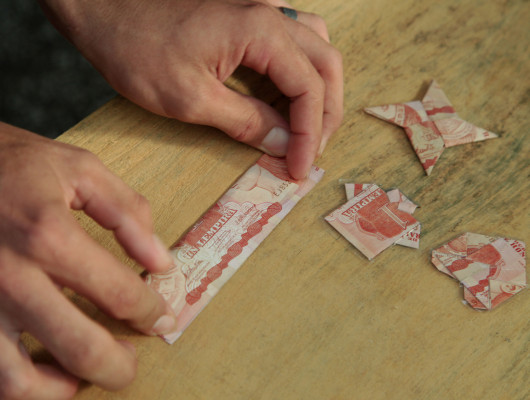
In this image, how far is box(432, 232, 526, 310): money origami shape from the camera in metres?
0.74

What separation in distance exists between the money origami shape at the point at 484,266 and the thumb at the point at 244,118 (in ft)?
1.00

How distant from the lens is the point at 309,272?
0.74m

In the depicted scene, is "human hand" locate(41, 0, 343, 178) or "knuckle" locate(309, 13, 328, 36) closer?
"human hand" locate(41, 0, 343, 178)

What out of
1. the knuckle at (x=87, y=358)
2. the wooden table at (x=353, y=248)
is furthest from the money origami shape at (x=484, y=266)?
the knuckle at (x=87, y=358)

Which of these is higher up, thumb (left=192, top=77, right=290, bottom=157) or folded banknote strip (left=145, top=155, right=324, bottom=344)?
thumb (left=192, top=77, right=290, bottom=157)

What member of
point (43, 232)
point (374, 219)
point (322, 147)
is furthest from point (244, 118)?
point (43, 232)

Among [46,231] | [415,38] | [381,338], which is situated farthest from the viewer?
[415,38]

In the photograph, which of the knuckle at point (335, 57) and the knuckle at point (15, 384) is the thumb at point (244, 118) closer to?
the knuckle at point (335, 57)

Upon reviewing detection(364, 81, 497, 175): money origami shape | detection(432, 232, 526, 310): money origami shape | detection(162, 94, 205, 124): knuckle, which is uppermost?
detection(162, 94, 205, 124): knuckle

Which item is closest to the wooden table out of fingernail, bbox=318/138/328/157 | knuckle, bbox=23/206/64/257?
fingernail, bbox=318/138/328/157

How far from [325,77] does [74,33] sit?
414mm

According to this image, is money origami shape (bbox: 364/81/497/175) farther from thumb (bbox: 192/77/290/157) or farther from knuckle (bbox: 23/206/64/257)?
knuckle (bbox: 23/206/64/257)

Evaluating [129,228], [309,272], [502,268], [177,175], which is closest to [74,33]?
[177,175]

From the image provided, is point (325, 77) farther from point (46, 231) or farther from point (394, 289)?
point (46, 231)
